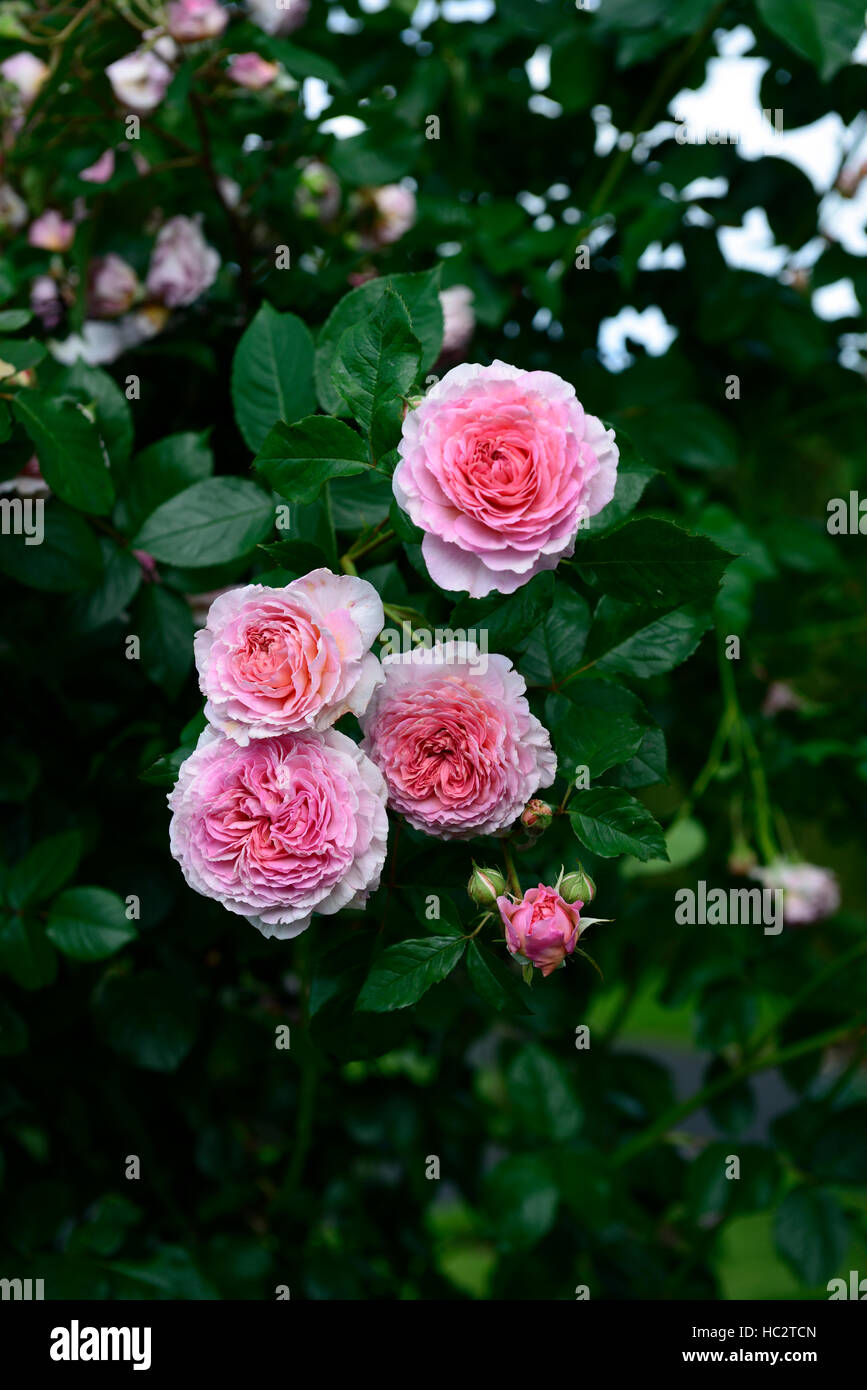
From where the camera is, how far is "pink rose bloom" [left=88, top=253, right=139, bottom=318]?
927mm

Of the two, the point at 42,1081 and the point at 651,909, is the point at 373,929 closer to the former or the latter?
the point at 42,1081

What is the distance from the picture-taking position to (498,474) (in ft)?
1.55

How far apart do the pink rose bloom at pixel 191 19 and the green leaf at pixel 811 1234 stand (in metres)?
1.17

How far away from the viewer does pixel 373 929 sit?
1.91 feet

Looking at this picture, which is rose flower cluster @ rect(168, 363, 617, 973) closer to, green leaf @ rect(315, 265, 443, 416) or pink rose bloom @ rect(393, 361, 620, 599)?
pink rose bloom @ rect(393, 361, 620, 599)

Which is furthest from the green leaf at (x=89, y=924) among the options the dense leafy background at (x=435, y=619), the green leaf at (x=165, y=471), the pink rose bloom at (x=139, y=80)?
the pink rose bloom at (x=139, y=80)

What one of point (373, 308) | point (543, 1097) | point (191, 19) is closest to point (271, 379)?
point (373, 308)

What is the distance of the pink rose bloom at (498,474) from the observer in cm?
47

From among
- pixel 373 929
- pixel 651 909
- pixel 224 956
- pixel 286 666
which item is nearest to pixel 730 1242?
pixel 651 909

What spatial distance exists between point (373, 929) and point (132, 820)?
405 millimetres

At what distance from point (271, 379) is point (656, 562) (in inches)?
11.2

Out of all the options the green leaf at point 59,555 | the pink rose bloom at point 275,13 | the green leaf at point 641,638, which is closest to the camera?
the green leaf at point 641,638

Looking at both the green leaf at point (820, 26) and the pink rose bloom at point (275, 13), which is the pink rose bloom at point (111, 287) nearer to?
the pink rose bloom at point (275, 13)

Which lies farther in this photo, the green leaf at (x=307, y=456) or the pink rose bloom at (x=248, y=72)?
the pink rose bloom at (x=248, y=72)
